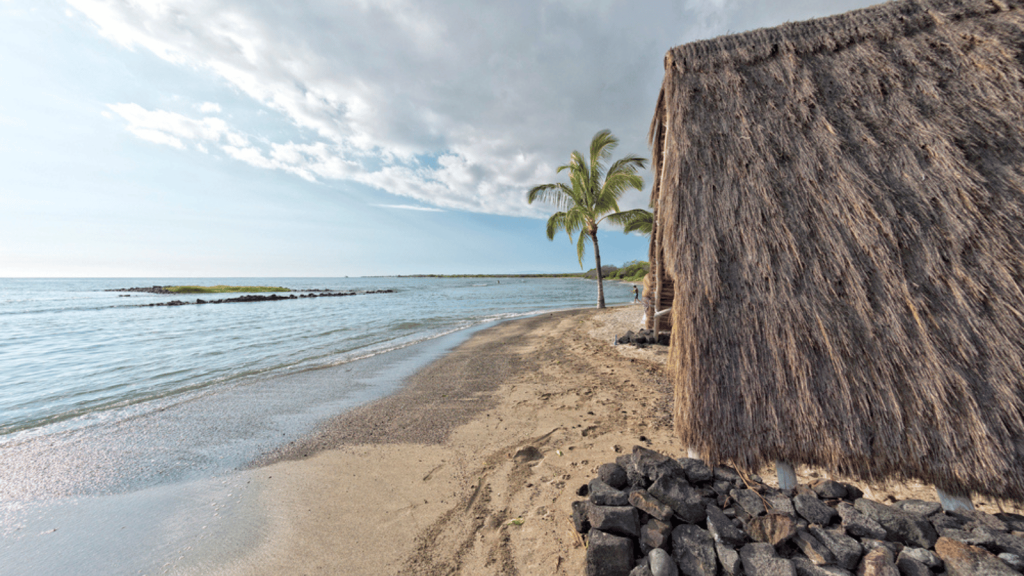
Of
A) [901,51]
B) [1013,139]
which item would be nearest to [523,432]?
[1013,139]

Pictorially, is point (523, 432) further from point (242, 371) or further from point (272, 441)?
point (242, 371)

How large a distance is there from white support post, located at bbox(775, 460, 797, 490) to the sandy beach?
51 cm

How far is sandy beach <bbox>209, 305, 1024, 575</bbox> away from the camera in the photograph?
7.95 ft

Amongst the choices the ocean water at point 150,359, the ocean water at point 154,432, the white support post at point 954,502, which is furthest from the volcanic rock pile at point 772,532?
the ocean water at point 150,359

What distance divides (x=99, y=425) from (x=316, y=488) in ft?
15.2

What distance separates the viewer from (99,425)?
16.5 ft

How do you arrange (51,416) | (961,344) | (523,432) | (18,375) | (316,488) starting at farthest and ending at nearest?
1. (18,375)
2. (51,416)
3. (523,432)
4. (316,488)
5. (961,344)

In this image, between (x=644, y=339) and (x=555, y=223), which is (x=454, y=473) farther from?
(x=555, y=223)

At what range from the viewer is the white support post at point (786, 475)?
248 centimetres

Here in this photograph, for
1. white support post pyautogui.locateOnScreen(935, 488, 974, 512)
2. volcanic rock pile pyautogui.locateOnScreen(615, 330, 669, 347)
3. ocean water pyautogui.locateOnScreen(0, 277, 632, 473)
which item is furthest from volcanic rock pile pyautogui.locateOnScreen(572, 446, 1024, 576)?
volcanic rock pile pyautogui.locateOnScreen(615, 330, 669, 347)

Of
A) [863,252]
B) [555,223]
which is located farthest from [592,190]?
[863,252]

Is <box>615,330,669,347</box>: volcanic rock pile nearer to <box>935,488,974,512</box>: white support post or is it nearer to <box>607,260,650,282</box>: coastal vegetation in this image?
<box>935,488,974,512</box>: white support post

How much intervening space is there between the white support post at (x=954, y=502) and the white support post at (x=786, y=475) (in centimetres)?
76

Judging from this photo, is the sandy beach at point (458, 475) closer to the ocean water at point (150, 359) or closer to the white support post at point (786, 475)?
the white support post at point (786, 475)
